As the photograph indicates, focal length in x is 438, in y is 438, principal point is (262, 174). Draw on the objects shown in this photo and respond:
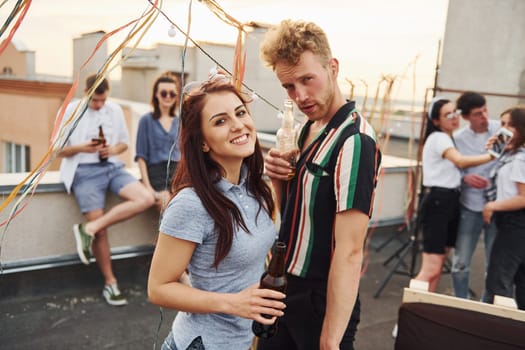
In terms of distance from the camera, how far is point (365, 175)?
1.49 metres

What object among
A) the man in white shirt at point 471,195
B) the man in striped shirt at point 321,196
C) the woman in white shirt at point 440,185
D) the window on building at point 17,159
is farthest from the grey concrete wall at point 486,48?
the window on building at point 17,159

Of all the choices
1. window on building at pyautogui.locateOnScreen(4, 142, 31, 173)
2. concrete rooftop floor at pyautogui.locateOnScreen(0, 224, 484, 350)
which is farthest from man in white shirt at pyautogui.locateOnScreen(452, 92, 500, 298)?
window on building at pyautogui.locateOnScreen(4, 142, 31, 173)

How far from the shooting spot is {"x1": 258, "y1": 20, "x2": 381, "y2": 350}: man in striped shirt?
150cm

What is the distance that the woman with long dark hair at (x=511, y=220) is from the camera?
3.04 m

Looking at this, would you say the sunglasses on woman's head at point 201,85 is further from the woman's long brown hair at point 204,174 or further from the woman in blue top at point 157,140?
the woman in blue top at point 157,140

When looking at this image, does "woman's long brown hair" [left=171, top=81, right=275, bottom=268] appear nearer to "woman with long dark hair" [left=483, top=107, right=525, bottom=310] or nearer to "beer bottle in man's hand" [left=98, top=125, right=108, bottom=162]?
"woman with long dark hair" [left=483, top=107, right=525, bottom=310]

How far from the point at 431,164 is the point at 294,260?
2.32 m

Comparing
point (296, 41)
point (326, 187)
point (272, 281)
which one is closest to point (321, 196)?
point (326, 187)

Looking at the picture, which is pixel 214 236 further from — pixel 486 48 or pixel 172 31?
pixel 486 48

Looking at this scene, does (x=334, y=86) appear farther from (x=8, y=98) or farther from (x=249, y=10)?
(x=8, y=98)

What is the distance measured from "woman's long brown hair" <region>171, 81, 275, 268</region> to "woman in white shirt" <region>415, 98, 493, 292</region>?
91.2 inches

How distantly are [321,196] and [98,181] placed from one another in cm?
267

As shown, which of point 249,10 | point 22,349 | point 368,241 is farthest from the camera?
point 368,241

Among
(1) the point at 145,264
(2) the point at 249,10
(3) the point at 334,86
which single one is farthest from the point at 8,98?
(3) the point at 334,86
